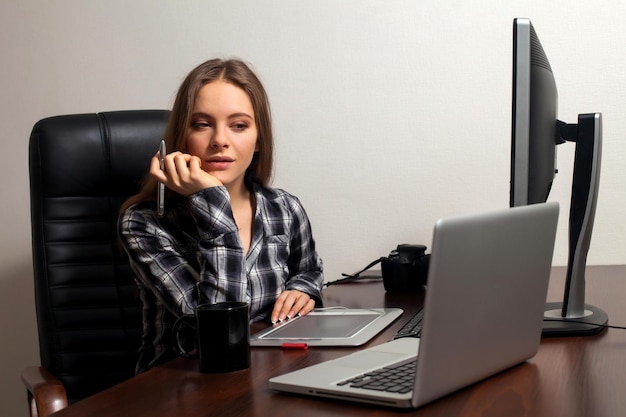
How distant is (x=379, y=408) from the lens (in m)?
A: 0.77

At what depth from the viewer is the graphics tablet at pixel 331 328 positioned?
110cm

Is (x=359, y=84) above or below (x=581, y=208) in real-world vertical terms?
above

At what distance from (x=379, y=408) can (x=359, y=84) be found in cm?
125

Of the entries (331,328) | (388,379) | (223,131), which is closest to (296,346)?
(331,328)

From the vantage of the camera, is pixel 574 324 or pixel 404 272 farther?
pixel 404 272

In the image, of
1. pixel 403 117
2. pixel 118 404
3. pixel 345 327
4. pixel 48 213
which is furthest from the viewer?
pixel 403 117

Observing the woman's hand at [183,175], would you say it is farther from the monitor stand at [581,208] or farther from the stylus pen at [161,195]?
the monitor stand at [581,208]

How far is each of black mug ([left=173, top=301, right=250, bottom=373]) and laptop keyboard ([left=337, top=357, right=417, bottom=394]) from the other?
0.19m

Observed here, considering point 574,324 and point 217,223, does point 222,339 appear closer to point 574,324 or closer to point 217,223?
point 217,223

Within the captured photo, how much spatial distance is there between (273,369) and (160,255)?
0.45m

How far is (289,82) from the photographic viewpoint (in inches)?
76.8

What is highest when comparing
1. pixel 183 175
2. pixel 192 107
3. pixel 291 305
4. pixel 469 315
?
pixel 192 107

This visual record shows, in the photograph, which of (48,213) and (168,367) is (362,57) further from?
(168,367)

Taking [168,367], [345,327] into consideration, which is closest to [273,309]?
[345,327]
